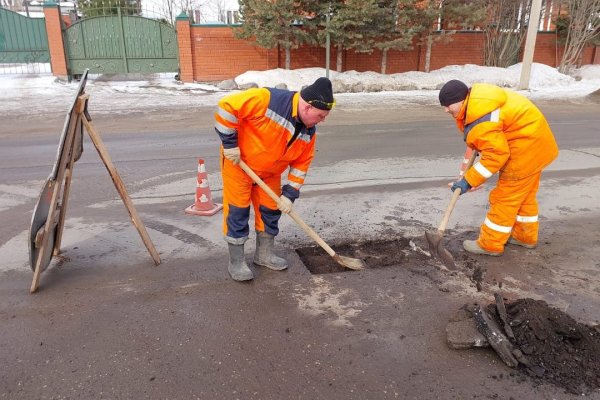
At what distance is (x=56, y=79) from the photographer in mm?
17047

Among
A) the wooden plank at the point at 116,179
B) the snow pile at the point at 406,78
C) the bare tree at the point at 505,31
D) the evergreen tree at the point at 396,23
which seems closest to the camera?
the wooden plank at the point at 116,179

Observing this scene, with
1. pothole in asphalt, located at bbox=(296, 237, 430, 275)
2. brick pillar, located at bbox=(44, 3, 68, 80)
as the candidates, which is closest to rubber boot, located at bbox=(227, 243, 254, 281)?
pothole in asphalt, located at bbox=(296, 237, 430, 275)

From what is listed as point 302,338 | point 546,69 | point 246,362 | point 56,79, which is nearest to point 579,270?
point 302,338

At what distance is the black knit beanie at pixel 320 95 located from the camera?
124 inches

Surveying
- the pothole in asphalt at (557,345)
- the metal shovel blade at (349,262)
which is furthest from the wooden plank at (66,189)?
the pothole in asphalt at (557,345)

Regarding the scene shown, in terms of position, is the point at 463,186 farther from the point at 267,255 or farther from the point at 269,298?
the point at 269,298

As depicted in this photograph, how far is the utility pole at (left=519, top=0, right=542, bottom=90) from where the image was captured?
15.7 metres

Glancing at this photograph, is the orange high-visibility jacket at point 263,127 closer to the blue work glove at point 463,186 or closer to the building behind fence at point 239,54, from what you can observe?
the blue work glove at point 463,186

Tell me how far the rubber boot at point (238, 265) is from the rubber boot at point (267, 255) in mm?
207

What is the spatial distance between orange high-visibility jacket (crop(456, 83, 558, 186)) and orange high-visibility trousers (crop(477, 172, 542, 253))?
10 centimetres

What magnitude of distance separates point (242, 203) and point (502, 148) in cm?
205

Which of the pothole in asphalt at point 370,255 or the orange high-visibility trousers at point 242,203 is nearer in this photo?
the orange high-visibility trousers at point 242,203

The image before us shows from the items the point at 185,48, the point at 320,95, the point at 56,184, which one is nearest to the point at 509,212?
the point at 320,95

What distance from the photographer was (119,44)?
672 inches
